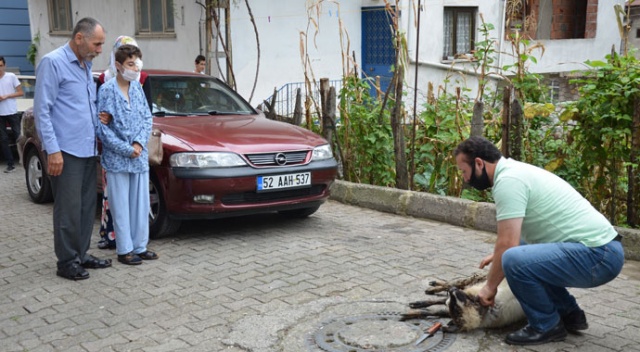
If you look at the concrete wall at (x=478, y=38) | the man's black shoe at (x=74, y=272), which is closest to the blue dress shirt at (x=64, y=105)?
the man's black shoe at (x=74, y=272)

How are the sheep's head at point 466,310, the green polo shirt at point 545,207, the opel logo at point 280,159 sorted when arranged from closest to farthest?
the green polo shirt at point 545,207
the sheep's head at point 466,310
the opel logo at point 280,159

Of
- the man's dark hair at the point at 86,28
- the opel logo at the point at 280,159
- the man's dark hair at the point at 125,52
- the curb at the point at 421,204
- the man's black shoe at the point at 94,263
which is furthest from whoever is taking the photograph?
the curb at the point at 421,204

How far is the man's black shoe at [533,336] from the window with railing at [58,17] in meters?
16.1

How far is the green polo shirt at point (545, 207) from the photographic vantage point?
4.04m

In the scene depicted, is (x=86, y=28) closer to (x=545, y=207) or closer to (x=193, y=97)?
(x=193, y=97)

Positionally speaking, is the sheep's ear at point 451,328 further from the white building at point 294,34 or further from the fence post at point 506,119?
the white building at point 294,34

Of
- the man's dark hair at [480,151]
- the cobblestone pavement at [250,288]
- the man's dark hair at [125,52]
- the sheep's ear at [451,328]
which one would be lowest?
the cobblestone pavement at [250,288]

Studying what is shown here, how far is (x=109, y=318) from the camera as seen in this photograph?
4816mm

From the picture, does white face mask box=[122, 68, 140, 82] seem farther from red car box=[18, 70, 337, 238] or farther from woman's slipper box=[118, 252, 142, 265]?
woman's slipper box=[118, 252, 142, 265]

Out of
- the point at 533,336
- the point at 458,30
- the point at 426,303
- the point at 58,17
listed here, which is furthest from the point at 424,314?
the point at 58,17

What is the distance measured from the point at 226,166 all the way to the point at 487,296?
3.03 m

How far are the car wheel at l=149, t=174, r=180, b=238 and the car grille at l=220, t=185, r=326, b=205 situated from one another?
59cm

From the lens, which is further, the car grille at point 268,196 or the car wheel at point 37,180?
the car wheel at point 37,180

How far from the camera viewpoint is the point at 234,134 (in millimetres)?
6977
